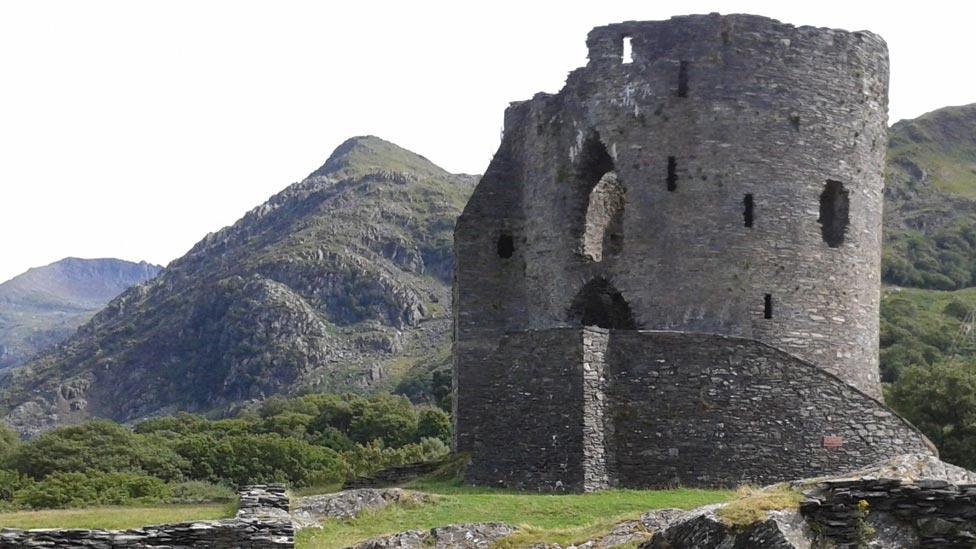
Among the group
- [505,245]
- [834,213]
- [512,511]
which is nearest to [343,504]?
[512,511]

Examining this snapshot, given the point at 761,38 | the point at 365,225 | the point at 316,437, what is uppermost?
the point at 365,225

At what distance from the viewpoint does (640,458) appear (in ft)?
78.0

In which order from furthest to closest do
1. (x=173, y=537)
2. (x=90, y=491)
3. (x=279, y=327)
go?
(x=279, y=327)
(x=90, y=491)
(x=173, y=537)

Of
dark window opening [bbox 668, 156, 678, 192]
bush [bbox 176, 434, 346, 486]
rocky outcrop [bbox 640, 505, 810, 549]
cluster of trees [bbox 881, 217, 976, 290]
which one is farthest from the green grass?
cluster of trees [bbox 881, 217, 976, 290]

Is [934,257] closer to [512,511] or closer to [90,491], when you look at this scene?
[90,491]

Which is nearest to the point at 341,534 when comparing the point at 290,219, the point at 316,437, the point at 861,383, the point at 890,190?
the point at 861,383

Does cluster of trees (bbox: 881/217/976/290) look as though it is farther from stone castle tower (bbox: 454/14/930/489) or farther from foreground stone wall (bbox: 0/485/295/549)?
foreground stone wall (bbox: 0/485/295/549)

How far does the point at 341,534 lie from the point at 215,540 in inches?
102

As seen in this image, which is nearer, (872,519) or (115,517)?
(872,519)

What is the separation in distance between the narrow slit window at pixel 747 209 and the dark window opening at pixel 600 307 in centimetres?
310

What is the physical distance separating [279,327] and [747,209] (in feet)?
379

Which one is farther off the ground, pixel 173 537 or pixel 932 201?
pixel 932 201

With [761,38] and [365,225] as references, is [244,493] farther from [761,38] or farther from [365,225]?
[365,225]

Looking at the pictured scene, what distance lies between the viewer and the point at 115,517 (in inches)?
870
